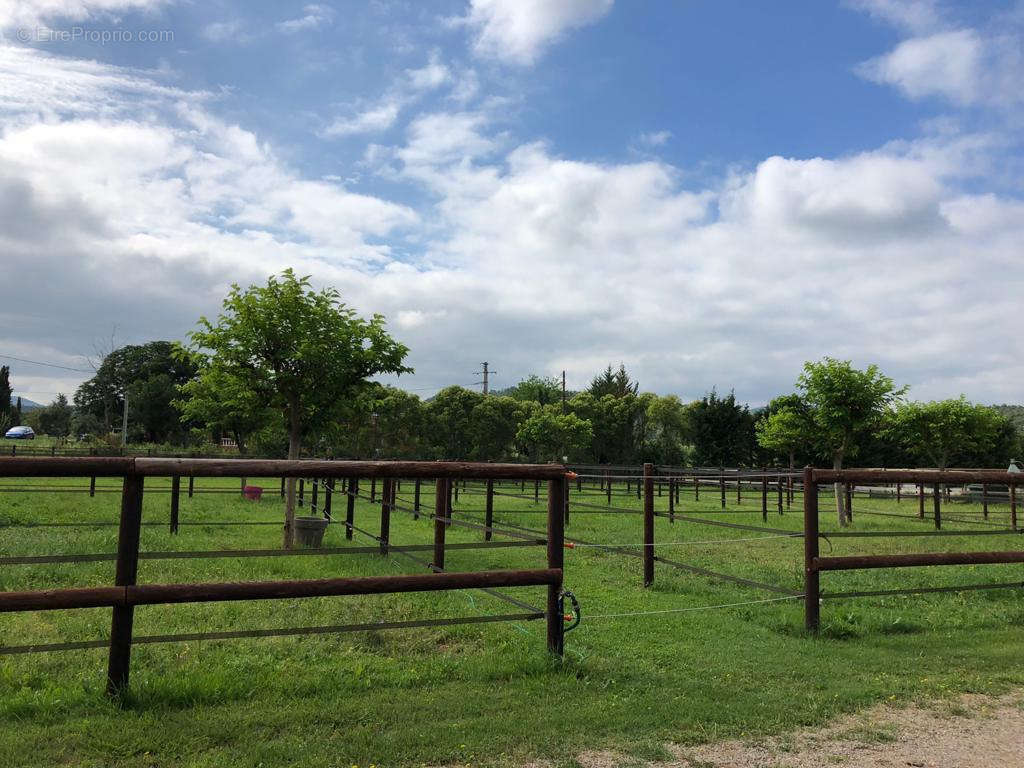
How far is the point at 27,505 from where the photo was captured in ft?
47.1

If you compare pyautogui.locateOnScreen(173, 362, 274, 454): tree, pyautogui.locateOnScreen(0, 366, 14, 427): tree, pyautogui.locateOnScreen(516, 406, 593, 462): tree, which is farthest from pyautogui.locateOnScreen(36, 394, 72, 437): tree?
pyautogui.locateOnScreen(173, 362, 274, 454): tree

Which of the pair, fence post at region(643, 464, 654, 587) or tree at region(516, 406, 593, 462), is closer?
fence post at region(643, 464, 654, 587)

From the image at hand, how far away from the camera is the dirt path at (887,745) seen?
129 inches

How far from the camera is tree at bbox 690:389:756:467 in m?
52.6

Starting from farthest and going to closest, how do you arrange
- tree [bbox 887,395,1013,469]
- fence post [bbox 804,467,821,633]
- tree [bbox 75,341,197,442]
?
tree [bbox 75,341,197,442], tree [bbox 887,395,1013,469], fence post [bbox 804,467,821,633]

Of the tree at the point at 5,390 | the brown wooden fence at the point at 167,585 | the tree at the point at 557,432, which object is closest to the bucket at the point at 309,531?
the brown wooden fence at the point at 167,585

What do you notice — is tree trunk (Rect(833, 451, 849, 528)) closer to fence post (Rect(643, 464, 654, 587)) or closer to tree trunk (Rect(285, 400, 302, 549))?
fence post (Rect(643, 464, 654, 587))

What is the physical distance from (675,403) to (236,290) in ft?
167

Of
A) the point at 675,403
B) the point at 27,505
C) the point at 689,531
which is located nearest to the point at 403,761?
the point at 689,531

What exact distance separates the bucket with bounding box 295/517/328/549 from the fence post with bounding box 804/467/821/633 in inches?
261

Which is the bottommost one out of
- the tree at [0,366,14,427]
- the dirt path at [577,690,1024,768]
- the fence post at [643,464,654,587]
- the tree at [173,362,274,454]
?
the dirt path at [577,690,1024,768]

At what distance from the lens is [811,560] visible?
231 inches

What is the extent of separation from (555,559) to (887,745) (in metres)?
2.09

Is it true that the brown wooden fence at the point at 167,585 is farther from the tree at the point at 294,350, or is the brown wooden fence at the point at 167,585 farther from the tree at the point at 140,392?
the tree at the point at 140,392
